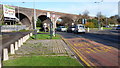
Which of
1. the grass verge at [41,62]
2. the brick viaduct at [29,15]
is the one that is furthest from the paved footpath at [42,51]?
the brick viaduct at [29,15]

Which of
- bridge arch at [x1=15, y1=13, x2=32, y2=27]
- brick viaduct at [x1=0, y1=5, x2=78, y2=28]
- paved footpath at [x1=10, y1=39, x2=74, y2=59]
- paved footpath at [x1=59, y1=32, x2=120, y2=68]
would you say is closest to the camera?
paved footpath at [x1=59, y1=32, x2=120, y2=68]

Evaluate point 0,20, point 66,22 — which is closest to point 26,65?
point 0,20

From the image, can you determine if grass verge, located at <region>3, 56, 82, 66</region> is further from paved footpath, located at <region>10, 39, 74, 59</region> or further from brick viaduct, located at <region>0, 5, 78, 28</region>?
brick viaduct, located at <region>0, 5, 78, 28</region>

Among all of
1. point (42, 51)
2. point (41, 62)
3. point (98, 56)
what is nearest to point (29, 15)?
point (42, 51)

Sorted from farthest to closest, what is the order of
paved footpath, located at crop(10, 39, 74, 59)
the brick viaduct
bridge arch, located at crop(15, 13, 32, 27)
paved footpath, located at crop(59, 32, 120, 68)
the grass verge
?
bridge arch, located at crop(15, 13, 32, 27) < the brick viaduct < paved footpath, located at crop(10, 39, 74, 59) < paved footpath, located at crop(59, 32, 120, 68) < the grass verge

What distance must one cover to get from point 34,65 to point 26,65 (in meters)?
0.33

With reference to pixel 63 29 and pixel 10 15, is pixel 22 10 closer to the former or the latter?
pixel 10 15

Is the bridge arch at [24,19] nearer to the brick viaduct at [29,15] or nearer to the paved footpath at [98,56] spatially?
the brick viaduct at [29,15]

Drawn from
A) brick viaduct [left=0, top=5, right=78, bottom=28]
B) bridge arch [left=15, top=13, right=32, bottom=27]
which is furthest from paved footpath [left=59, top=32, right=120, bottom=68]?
bridge arch [left=15, top=13, right=32, bottom=27]

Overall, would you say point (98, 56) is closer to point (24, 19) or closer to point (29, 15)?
point (29, 15)

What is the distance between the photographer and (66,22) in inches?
3061

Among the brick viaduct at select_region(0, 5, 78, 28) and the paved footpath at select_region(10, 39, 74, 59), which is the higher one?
the brick viaduct at select_region(0, 5, 78, 28)

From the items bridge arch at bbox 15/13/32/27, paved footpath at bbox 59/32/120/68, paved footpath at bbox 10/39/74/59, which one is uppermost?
bridge arch at bbox 15/13/32/27

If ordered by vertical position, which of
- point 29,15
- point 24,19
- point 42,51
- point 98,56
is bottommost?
point 98,56
